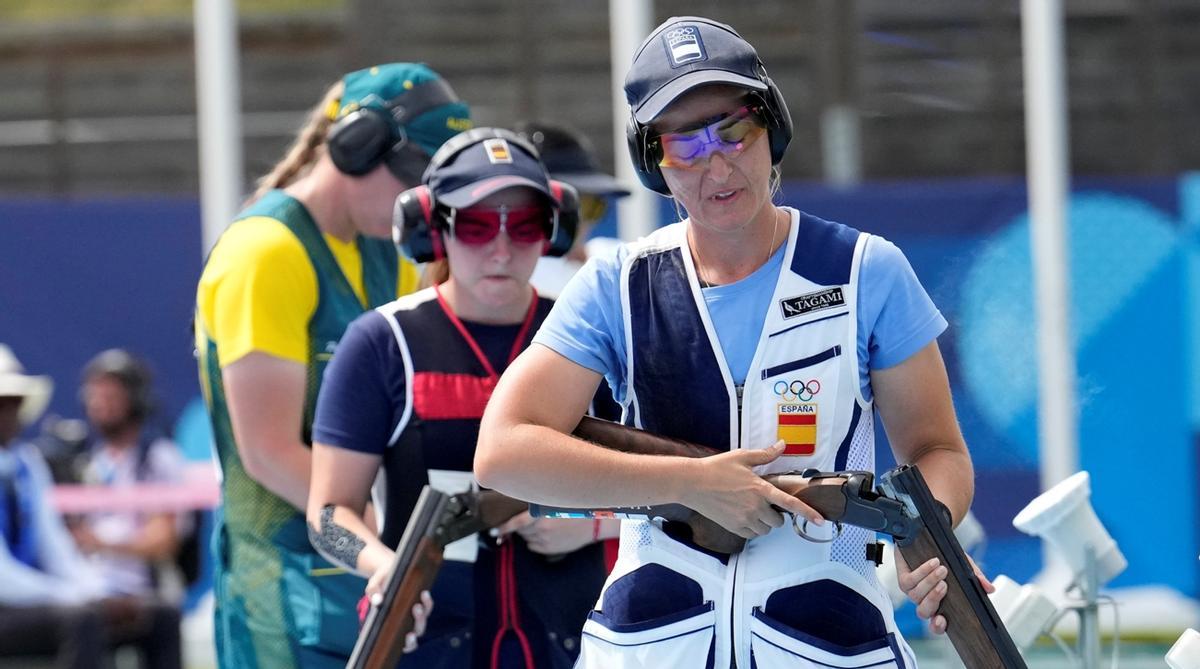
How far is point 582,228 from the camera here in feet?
16.1

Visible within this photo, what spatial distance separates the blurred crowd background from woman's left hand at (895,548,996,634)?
18.2 ft

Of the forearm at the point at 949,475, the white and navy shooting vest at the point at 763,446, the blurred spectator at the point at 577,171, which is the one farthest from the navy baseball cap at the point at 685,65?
the blurred spectator at the point at 577,171

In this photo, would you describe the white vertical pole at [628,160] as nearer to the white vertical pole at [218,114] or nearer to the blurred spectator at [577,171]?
the white vertical pole at [218,114]

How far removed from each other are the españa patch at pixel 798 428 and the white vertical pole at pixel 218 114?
21.2 feet

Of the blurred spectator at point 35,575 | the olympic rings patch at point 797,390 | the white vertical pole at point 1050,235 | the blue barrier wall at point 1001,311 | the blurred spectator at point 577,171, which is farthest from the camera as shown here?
the blue barrier wall at point 1001,311

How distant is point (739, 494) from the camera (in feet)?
7.55

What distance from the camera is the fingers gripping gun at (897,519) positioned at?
2.30m

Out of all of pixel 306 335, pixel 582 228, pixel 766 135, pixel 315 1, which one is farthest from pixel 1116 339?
pixel 766 135

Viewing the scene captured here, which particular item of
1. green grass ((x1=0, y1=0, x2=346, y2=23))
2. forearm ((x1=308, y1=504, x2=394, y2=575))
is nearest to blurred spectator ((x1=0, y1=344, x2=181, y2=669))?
green grass ((x1=0, y1=0, x2=346, y2=23))

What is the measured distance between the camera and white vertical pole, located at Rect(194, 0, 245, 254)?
851 cm

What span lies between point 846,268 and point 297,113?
7885 millimetres

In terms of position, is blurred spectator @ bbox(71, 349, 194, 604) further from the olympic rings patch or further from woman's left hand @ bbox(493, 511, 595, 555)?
the olympic rings patch

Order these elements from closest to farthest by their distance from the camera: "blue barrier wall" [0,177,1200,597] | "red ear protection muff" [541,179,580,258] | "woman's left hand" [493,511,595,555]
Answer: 1. "woman's left hand" [493,511,595,555]
2. "red ear protection muff" [541,179,580,258]
3. "blue barrier wall" [0,177,1200,597]

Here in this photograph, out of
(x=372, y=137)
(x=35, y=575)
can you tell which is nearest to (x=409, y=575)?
(x=372, y=137)
